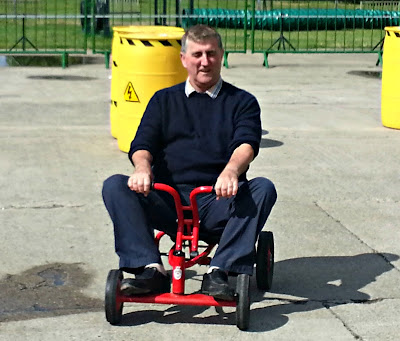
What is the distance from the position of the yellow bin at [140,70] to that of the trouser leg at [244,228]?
410cm

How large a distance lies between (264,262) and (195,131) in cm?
79

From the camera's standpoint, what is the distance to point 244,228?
16.2ft

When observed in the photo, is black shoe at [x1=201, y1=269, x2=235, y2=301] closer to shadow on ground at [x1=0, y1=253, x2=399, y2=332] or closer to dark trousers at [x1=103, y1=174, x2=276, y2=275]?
dark trousers at [x1=103, y1=174, x2=276, y2=275]

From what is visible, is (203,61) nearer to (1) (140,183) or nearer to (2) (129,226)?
(1) (140,183)

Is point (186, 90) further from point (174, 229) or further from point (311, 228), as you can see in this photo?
point (311, 228)

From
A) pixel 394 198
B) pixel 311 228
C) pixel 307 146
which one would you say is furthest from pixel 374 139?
pixel 311 228

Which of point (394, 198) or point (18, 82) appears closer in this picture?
point (394, 198)

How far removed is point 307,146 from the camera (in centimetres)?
970

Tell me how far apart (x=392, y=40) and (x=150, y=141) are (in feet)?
19.8

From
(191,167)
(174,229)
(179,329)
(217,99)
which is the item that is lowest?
(179,329)

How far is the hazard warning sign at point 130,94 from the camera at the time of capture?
29.9ft

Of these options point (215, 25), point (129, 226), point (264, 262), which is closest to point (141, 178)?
point (129, 226)

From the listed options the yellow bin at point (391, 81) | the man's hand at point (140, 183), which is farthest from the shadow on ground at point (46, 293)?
the yellow bin at point (391, 81)

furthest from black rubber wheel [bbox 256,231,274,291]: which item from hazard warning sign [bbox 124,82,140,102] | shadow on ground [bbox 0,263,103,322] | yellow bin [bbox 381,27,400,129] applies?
yellow bin [bbox 381,27,400,129]
